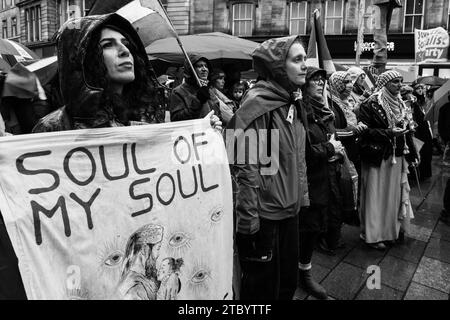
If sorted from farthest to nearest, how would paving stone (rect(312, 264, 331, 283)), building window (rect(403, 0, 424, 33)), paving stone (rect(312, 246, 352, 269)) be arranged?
building window (rect(403, 0, 424, 33)), paving stone (rect(312, 246, 352, 269)), paving stone (rect(312, 264, 331, 283))

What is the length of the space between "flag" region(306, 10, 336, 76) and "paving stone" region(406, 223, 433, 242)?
88.9 inches

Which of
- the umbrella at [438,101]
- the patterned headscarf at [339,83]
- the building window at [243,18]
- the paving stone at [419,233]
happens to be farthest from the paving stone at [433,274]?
the building window at [243,18]

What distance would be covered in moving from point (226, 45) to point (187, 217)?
20.5 ft

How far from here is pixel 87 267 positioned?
4.77ft

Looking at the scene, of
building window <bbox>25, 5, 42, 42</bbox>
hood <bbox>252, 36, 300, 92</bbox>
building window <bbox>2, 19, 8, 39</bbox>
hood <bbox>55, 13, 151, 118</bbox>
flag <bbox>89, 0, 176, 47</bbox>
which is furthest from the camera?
building window <bbox>2, 19, 8, 39</bbox>

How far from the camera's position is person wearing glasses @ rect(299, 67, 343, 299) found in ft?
9.95

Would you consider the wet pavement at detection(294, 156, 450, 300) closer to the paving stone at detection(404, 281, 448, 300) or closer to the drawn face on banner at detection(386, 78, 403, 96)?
the paving stone at detection(404, 281, 448, 300)

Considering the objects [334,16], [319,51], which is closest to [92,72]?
[319,51]

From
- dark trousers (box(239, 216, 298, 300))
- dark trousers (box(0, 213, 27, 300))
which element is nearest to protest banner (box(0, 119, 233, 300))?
dark trousers (box(0, 213, 27, 300))

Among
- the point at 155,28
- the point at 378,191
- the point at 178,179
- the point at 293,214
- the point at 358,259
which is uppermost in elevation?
the point at 155,28

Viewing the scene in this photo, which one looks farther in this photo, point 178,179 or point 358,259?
point 358,259
